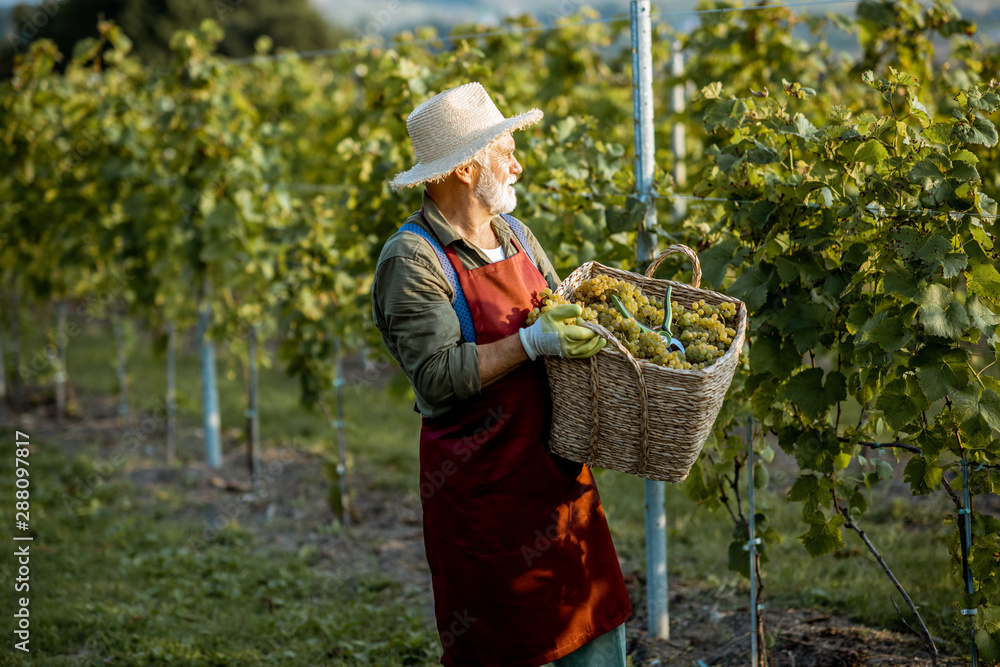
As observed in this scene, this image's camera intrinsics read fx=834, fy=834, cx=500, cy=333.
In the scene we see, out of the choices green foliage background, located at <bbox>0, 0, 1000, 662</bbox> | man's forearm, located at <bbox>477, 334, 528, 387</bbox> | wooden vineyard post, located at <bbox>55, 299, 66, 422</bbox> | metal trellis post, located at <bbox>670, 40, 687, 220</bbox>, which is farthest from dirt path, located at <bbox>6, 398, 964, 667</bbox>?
metal trellis post, located at <bbox>670, 40, 687, 220</bbox>

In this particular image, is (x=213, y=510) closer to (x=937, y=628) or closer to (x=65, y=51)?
(x=937, y=628)

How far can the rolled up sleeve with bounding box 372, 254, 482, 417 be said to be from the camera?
74.0 inches

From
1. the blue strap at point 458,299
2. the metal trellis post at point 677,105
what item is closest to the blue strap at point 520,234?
the blue strap at point 458,299

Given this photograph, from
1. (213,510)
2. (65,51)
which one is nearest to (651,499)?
(213,510)

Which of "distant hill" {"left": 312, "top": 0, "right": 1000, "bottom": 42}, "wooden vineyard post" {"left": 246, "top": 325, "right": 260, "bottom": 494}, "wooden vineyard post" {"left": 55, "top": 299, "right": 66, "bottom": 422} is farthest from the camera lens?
"wooden vineyard post" {"left": 55, "top": 299, "right": 66, "bottom": 422}

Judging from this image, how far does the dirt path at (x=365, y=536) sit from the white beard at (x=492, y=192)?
5.59 feet

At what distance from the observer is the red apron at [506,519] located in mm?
2010

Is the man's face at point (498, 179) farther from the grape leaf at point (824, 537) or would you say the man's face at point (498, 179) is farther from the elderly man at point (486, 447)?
the grape leaf at point (824, 537)

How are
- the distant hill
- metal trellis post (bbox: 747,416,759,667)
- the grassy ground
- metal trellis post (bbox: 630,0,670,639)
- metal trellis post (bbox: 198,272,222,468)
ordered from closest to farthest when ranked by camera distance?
metal trellis post (bbox: 747,416,759,667) → metal trellis post (bbox: 630,0,670,639) → the grassy ground → the distant hill → metal trellis post (bbox: 198,272,222,468)

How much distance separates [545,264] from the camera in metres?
2.31

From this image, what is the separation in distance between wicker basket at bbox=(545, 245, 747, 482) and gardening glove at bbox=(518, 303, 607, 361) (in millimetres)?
28

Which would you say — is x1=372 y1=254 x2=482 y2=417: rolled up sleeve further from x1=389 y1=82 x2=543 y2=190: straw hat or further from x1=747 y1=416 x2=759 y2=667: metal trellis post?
x1=747 y1=416 x2=759 y2=667: metal trellis post

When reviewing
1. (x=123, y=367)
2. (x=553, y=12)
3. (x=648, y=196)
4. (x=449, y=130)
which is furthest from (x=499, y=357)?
(x=123, y=367)

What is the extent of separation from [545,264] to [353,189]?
1.90 metres
